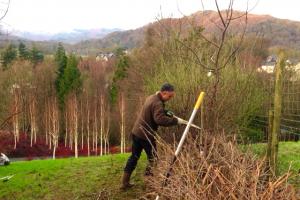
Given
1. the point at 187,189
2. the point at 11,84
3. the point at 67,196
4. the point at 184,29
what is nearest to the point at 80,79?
the point at 11,84

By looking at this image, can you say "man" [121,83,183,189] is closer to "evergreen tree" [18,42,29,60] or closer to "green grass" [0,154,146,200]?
"green grass" [0,154,146,200]

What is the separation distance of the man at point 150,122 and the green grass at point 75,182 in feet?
1.46

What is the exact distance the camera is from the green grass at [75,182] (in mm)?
7414

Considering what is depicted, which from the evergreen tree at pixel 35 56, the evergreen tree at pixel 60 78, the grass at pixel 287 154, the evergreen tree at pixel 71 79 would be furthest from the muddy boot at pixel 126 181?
the evergreen tree at pixel 35 56

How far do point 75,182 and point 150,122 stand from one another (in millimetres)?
2495

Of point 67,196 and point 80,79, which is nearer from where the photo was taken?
point 67,196

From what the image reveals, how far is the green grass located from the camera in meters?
7.41

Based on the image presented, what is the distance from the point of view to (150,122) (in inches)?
268

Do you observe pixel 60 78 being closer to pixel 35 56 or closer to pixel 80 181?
pixel 35 56

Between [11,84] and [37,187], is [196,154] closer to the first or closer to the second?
[37,187]

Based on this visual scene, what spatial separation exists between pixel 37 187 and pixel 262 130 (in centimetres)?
670

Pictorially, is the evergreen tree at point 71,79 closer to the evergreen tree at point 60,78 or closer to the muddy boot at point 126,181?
the evergreen tree at point 60,78

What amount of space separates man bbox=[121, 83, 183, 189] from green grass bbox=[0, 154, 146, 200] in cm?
45

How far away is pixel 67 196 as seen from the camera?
7.61 meters
